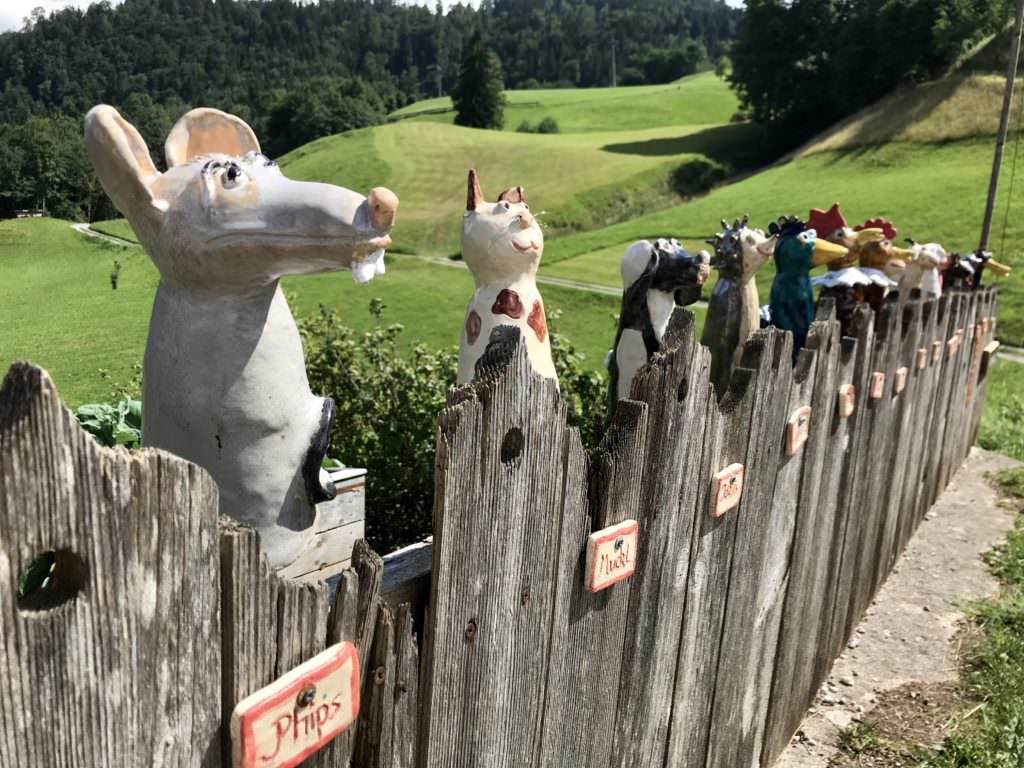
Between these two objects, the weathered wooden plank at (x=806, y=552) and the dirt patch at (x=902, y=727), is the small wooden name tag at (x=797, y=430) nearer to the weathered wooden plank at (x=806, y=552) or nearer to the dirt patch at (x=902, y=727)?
the weathered wooden plank at (x=806, y=552)

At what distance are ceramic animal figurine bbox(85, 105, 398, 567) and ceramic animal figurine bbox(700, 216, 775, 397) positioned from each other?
2.09 meters

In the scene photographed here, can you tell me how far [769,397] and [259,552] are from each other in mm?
1607

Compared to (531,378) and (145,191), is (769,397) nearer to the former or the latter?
(531,378)

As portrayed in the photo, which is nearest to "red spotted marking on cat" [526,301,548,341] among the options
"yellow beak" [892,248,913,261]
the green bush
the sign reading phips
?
the sign reading phips

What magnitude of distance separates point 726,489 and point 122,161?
1.55 metres

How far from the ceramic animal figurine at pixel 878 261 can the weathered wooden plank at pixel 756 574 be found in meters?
2.07

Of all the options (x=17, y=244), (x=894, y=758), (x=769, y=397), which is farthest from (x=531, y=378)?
(x=17, y=244)

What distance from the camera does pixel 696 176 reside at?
115 feet

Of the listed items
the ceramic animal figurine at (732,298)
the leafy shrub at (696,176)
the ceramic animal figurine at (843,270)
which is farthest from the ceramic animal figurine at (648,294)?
the leafy shrub at (696,176)

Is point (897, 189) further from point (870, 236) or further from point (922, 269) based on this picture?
point (870, 236)

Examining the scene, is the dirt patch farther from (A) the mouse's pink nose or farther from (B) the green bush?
(B) the green bush

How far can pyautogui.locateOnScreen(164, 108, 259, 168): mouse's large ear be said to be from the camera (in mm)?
1962

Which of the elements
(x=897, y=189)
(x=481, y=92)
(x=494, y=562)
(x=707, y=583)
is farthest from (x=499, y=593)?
(x=481, y=92)

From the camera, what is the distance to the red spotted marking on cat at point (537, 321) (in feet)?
9.59
